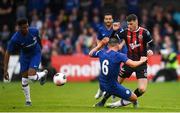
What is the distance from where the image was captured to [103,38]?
18.5 metres

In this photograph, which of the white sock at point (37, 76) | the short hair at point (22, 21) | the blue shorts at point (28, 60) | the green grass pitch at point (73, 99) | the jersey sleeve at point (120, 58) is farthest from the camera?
the blue shorts at point (28, 60)

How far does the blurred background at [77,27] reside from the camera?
29406 mm

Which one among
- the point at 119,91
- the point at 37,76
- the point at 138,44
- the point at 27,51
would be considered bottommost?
the point at 119,91

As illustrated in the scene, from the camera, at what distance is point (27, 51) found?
58.8 feet

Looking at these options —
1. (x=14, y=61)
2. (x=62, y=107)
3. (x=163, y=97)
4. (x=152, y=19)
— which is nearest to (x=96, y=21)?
(x=152, y=19)

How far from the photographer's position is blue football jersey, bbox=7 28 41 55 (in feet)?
56.6

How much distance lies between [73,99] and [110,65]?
4147mm

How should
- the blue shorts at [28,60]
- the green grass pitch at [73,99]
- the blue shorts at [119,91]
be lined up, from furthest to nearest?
the blue shorts at [28,60]
the green grass pitch at [73,99]
the blue shorts at [119,91]

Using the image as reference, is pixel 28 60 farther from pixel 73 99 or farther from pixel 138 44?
pixel 138 44

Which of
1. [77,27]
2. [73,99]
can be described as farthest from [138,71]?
[77,27]

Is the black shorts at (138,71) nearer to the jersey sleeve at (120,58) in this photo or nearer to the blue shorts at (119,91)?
the blue shorts at (119,91)

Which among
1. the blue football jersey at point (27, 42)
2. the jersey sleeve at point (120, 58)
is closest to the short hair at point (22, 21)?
the blue football jersey at point (27, 42)

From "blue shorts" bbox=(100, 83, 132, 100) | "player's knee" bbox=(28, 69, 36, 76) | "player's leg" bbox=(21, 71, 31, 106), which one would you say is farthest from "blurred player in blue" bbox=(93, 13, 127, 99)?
"blue shorts" bbox=(100, 83, 132, 100)

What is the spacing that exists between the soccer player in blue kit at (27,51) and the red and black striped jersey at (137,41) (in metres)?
2.37
